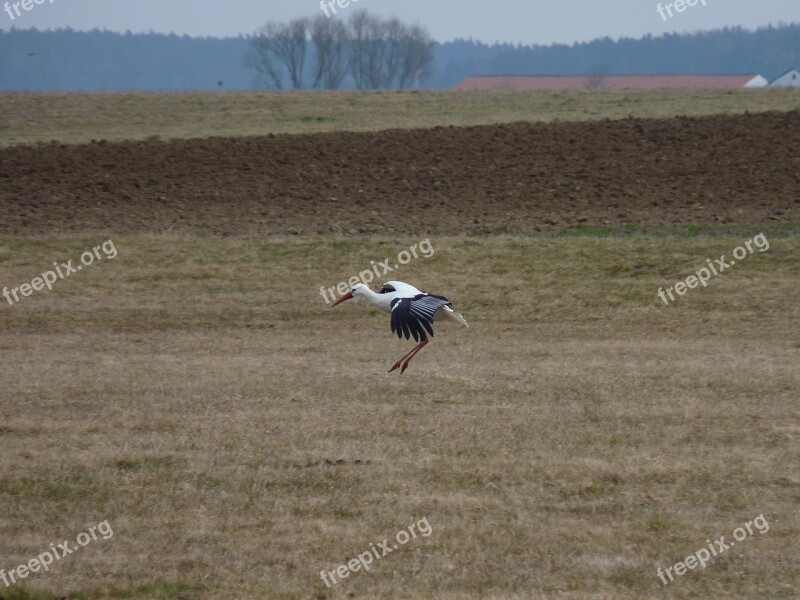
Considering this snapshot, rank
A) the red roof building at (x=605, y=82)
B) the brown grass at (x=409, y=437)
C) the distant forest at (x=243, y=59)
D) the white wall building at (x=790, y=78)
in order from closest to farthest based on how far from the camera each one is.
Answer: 1. the brown grass at (x=409, y=437)
2. the red roof building at (x=605, y=82)
3. the white wall building at (x=790, y=78)
4. the distant forest at (x=243, y=59)

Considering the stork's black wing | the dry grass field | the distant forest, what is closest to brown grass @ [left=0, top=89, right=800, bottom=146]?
the dry grass field

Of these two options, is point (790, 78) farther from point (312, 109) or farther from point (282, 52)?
point (312, 109)

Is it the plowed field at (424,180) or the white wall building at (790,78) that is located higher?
the plowed field at (424,180)

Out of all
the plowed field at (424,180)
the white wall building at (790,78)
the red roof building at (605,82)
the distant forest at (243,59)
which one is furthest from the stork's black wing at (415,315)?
the white wall building at (790,78)

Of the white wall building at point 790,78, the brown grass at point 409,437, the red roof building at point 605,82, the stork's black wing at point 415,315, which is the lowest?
the white wall building at point 790,78

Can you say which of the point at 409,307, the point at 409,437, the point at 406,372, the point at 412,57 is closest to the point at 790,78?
the point at 412,57

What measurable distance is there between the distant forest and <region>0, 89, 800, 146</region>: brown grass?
68887 millimetres

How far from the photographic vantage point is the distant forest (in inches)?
4953

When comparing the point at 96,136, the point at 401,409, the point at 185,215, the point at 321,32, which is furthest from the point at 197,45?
the point at 401,409

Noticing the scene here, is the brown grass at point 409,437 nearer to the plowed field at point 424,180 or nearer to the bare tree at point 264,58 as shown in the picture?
the plowed field at point 424,180

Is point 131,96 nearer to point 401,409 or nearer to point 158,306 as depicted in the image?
point 158,306

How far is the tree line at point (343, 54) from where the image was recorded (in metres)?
106

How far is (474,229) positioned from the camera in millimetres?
20391

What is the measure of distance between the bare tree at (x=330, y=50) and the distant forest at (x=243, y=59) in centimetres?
1441
